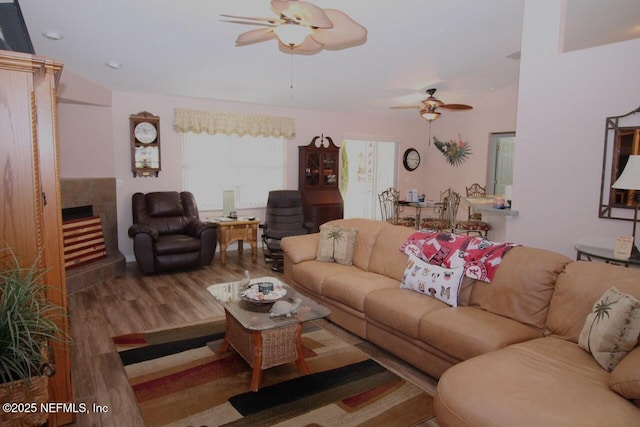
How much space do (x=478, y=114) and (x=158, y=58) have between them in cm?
558

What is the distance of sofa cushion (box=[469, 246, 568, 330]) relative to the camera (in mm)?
2457

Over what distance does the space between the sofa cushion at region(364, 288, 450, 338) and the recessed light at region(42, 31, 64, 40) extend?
11.5ft

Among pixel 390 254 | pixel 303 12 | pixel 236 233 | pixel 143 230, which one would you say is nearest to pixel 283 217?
pixel 236 233

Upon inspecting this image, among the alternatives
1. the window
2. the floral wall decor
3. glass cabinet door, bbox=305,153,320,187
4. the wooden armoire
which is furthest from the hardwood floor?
the floral wall decor

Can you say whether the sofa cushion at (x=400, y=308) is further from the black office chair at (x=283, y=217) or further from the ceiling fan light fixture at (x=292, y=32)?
the black office chair at (x=283, y=217)

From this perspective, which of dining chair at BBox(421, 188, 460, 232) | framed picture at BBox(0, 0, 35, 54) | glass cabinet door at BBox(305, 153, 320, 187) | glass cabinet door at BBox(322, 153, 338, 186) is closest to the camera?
framed picture at BBox(0, 0, 35, 54)

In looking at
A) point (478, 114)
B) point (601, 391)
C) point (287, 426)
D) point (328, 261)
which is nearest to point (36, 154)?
point (287, 426)

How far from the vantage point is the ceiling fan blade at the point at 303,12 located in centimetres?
233

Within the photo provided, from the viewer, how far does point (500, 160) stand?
723 cm

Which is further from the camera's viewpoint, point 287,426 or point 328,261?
point 328,261

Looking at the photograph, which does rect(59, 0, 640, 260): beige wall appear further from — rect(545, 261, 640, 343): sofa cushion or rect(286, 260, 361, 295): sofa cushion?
rect(286, 260, 361, 295): sofa cushion

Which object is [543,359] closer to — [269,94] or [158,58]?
[158,58]

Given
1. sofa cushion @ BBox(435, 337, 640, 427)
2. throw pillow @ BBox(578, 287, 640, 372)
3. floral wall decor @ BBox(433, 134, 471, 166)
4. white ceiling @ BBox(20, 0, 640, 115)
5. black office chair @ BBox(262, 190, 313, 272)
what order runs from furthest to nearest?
floral wall decor @ BBox(433, 134, 471, 166) → black office chair @ BBox(262, 190, 313, 272) → white ceiling @ BBox(20, 0, 640, 115) → throw pillow @ BBox(578, 287, 640, 372) → sofa cushion @ BBox(435, 337, 640, 427)

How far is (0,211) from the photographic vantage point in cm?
189
